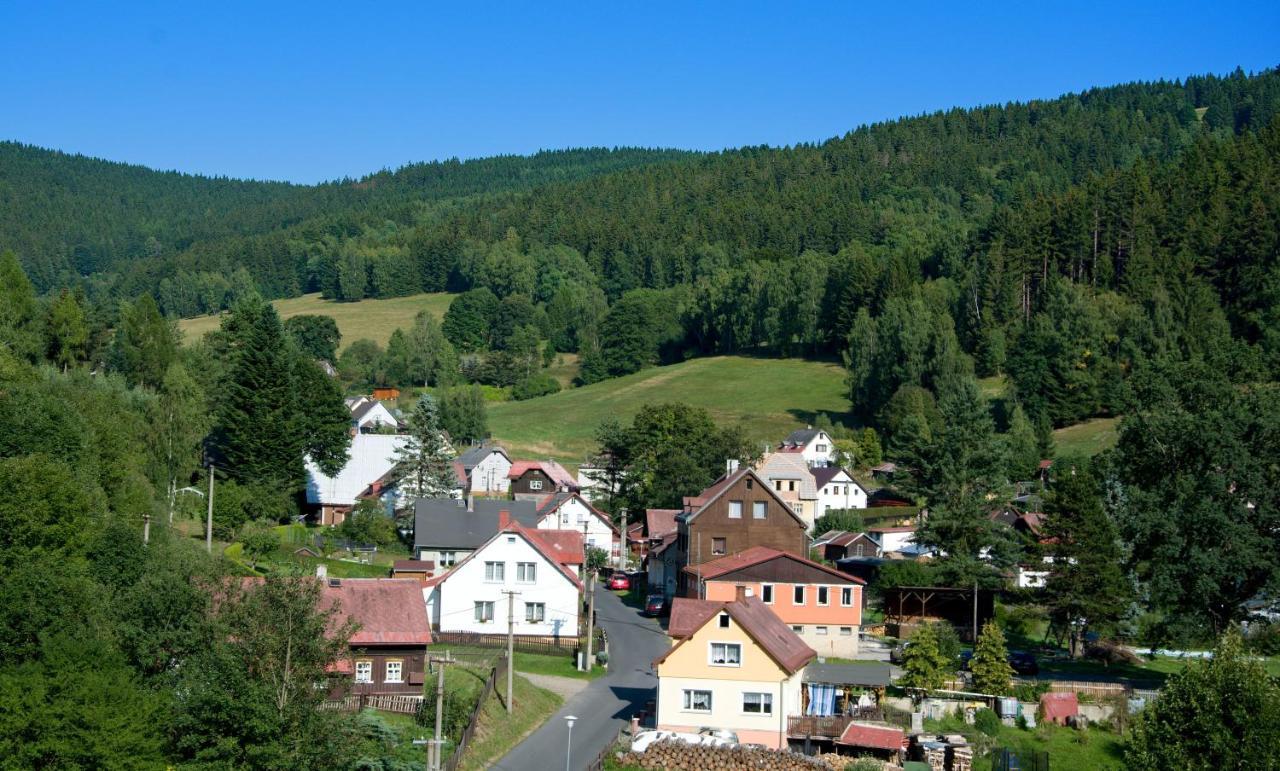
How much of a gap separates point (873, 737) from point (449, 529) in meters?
30.5

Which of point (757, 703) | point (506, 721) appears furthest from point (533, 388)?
point (506, 721)

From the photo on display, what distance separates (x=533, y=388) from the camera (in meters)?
145

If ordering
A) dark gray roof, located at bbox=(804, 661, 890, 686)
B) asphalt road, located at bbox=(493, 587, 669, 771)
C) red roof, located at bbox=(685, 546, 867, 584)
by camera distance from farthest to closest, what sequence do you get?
red roof, located at bbox=(685, 546, 867, 584)
dark gray roof, located at bbox=(804, 661, 890, 686)
asphalt road, located at bbox=(493, 587, 669, 771)

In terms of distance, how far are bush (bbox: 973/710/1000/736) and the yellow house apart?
5688 millimetres

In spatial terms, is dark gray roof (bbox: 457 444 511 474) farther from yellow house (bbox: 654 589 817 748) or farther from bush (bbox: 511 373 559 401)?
yellow house (bbox: 654 589 817 748)

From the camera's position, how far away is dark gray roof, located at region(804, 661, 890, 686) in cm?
4278

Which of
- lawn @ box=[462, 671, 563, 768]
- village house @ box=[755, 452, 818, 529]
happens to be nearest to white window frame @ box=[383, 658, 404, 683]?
lawn @ box=[462, 671, 563, 768]

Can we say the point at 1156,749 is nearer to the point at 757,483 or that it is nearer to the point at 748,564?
the point at 748,564

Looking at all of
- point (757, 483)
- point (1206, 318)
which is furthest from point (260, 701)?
point (1206, 318)

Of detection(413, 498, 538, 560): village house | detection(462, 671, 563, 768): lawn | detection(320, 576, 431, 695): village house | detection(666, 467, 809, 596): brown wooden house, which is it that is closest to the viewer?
detection(462, 671, 563, 768): lawn

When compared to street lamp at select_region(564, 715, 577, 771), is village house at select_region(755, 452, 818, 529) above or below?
above

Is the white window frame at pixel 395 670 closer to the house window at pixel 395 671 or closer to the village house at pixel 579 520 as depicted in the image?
the house window at pixel 395 671

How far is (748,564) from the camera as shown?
2192 inches

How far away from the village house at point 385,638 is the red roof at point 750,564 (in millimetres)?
16414
